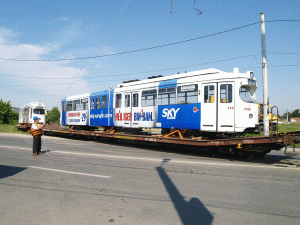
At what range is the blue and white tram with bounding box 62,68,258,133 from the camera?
973 centimetres

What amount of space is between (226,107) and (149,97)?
15.5 feet

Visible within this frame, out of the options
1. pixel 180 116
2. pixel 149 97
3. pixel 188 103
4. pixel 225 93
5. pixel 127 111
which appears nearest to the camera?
pixel 225 93

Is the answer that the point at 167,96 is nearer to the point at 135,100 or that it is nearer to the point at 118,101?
the point at 135,100

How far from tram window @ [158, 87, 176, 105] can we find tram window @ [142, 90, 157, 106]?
378 millimetres

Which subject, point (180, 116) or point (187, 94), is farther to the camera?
point (180, 116)

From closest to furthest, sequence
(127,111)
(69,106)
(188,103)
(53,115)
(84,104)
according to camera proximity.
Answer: (188,103) → (127,111) → (84,104) → (69,106) → (53,115)

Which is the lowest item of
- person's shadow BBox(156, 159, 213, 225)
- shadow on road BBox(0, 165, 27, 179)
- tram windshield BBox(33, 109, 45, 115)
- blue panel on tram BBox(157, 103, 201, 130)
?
person's shadow BBox(156, 159, 213, 225)

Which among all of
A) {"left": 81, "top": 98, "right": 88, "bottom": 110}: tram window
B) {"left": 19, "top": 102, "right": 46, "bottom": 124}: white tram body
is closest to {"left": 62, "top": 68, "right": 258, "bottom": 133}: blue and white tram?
{"left": 81, "top": 98, "right": 88, "bottom": 110}: tram window

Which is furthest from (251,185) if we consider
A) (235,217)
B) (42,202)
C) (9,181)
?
(9,181)

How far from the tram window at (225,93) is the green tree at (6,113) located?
59484 millimetres

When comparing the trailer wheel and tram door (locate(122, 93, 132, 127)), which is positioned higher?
tram door (locate(122, 93, 132, 127))

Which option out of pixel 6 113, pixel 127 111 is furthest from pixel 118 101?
pixel 6 113

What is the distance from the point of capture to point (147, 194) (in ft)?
16.8

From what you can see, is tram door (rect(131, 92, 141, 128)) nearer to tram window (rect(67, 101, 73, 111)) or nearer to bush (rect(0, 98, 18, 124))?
tram window (rect(67, 101, 73, 111))
